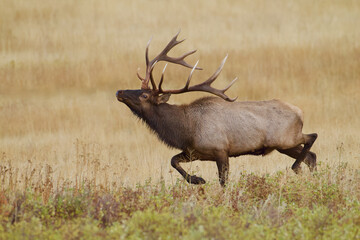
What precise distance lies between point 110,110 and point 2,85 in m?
3.81

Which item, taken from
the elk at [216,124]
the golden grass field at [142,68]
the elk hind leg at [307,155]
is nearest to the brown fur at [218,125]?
the elk at [216,124]

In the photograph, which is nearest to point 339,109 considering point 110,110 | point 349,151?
point 349,151

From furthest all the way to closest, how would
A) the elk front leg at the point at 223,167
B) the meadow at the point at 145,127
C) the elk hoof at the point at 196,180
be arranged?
the elk front leg at the point at 223,167 → the elk hoof at the point at 196,180 → the meadow at the point at 145,127

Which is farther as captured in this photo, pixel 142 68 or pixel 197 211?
pixel 142 68

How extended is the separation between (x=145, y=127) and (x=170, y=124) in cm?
610

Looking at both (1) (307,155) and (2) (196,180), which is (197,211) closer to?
(2) (196,180)

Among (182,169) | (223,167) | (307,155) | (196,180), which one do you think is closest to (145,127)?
(307,155)

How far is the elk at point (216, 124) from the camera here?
416 inches

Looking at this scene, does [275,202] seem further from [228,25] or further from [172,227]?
[228,25]

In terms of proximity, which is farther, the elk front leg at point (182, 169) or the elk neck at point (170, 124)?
the elk neck at point (170, 124)

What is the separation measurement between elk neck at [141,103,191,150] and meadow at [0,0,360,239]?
195 millimetres

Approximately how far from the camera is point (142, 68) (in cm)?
1969

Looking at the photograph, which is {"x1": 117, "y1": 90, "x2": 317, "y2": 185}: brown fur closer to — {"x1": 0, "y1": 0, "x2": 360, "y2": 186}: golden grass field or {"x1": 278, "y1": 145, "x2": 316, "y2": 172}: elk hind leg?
{"x1": 278, "y1": 145, "x2": 316, "y2": 172}: elk hind leg

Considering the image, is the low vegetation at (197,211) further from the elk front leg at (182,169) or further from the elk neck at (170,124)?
the elk neck at (170,124)
